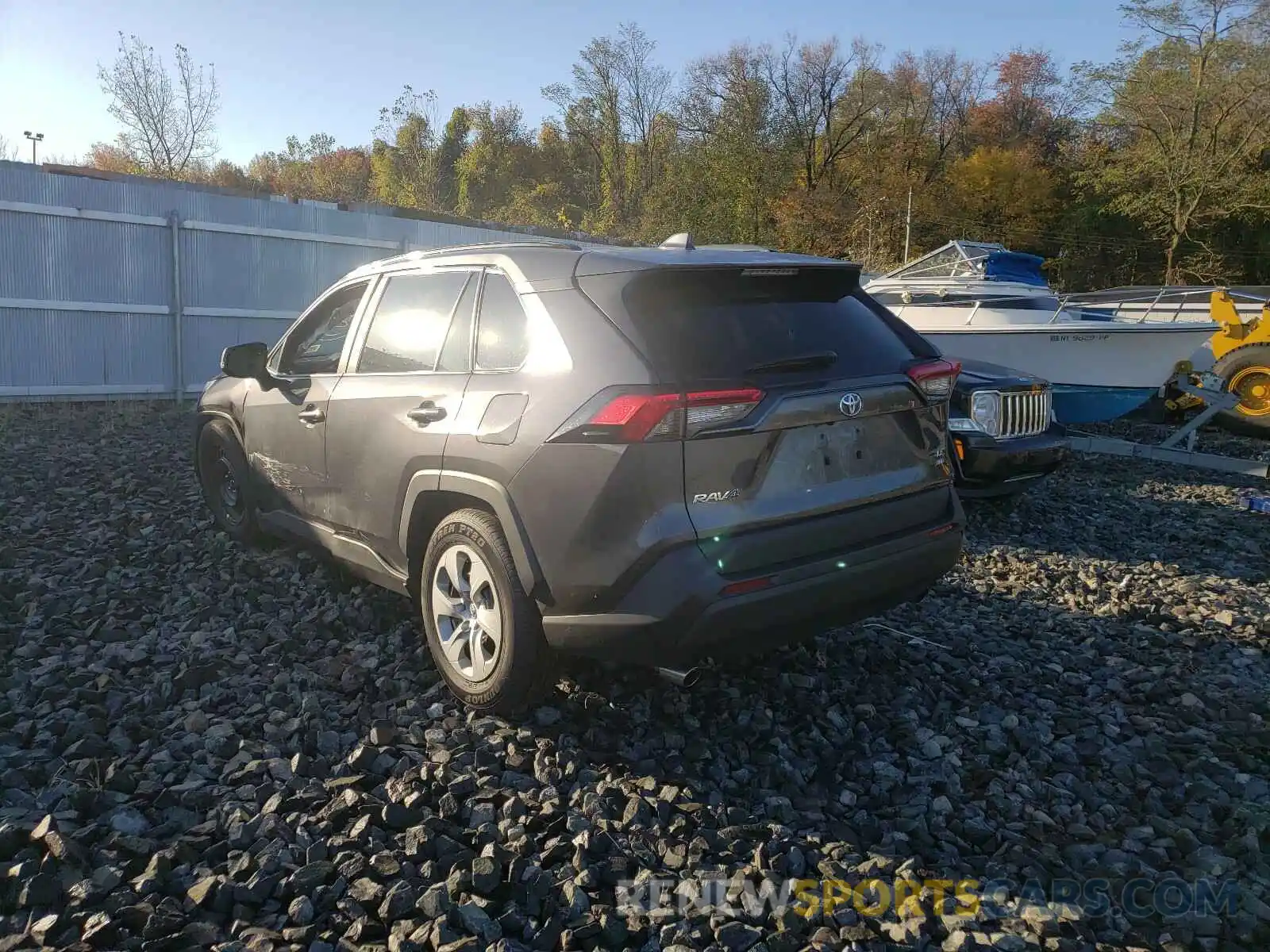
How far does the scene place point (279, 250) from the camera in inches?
479

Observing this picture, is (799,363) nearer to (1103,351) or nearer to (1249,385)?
(1103,351)

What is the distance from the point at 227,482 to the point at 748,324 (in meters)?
3.87

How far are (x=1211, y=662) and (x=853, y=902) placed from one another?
2650mm

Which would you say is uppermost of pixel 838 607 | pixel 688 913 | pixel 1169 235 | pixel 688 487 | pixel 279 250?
pixel 1169 235

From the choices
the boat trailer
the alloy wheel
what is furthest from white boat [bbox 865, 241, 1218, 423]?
the alloy wheel

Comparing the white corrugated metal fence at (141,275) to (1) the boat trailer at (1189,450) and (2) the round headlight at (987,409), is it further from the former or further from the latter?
(1) the boat trailer at (1189,450)

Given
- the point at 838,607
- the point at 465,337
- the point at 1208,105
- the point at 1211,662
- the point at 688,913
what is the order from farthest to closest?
the point at 1208,105 → the point at 1211,662 → the point at 465,337 → the point at 838,607 → the point at 688,913

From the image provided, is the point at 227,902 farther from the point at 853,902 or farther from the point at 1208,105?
the point at 1208,105

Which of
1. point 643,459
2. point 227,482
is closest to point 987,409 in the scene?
point 643,459

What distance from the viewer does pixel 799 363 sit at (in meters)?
3.12

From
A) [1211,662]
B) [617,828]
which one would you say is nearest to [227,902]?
[617,828]

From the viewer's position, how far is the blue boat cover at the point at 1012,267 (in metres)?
12.9

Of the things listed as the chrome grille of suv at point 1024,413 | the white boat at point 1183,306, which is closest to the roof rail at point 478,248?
the chrome grille of suv at point 1024,413

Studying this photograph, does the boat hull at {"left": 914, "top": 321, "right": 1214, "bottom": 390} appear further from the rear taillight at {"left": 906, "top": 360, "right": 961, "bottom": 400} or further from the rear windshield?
the rear windshield
